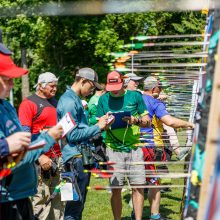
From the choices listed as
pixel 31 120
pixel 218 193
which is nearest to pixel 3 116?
pixel 218 193

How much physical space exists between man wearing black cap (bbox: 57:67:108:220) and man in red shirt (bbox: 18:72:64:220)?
13.8 inches

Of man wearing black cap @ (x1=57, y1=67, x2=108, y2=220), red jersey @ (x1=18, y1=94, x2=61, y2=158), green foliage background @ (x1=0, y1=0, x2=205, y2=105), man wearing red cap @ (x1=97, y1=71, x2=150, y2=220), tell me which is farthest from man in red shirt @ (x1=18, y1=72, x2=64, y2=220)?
green foliage background @ (x1=0, y1=0, x2=205, y2=105)

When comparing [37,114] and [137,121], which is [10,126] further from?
[137,121]

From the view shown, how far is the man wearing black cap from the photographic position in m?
5.42

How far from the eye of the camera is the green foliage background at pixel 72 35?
24297 millimetres

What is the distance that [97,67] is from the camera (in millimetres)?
27188

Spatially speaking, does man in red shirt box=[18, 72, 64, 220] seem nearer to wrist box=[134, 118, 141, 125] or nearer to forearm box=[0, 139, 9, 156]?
wrist box=[134, 118, 141, 125]

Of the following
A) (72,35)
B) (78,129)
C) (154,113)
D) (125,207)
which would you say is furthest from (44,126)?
(72,35)

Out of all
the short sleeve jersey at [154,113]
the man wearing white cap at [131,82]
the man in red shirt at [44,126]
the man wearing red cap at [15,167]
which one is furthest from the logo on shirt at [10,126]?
the man wearing white cap at [131,82]

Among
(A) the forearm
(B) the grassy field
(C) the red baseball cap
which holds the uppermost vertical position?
(A) the forearm

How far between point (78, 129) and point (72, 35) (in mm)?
23686

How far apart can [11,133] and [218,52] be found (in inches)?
56.8

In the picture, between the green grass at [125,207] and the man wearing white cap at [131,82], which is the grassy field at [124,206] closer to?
the green grass at [125,207]

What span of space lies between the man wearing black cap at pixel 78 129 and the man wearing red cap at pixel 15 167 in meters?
1.70
